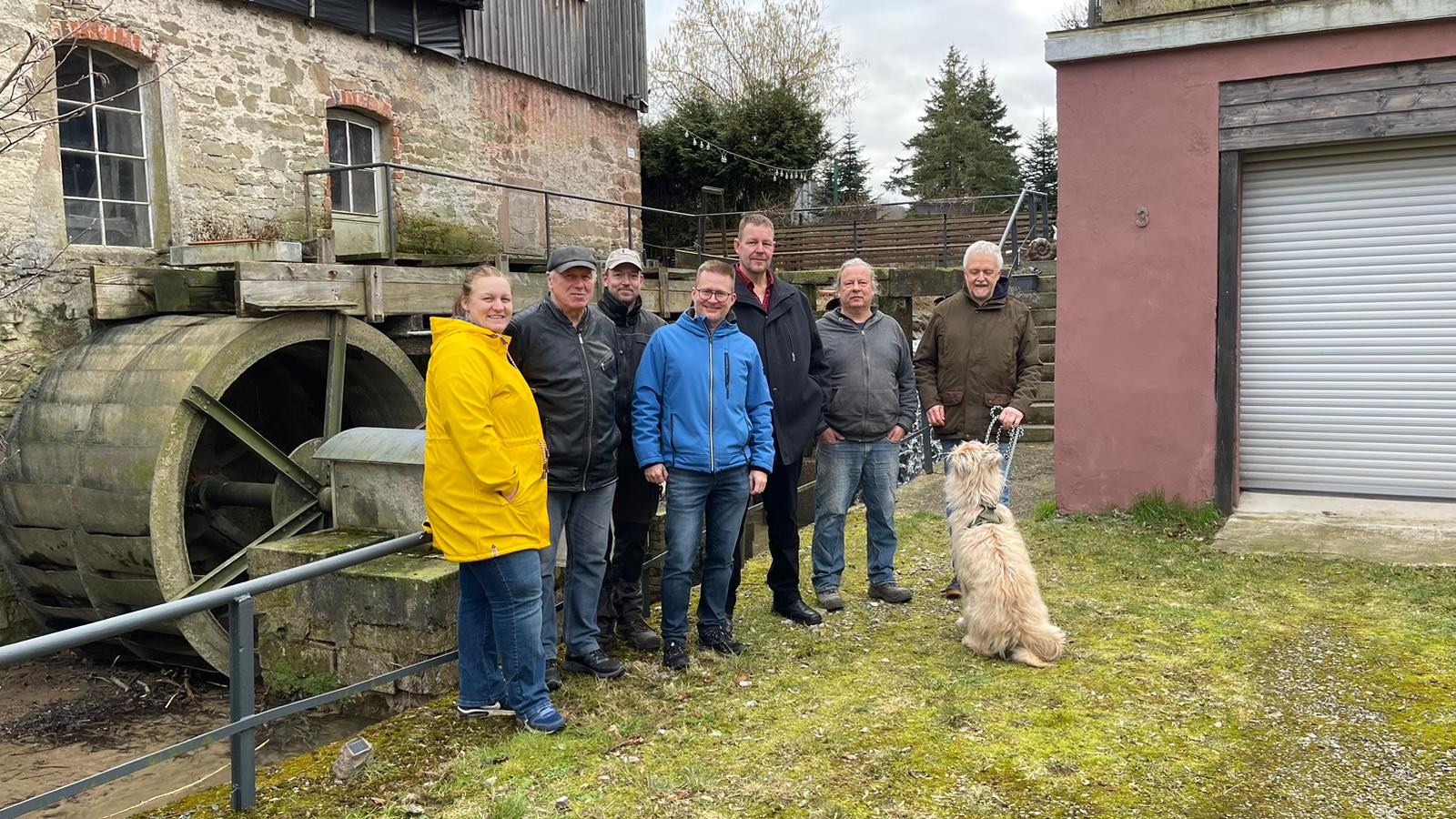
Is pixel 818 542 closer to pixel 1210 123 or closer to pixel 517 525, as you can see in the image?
pixel 517 525

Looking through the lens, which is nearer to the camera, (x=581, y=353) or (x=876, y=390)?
(x=581, y=353)

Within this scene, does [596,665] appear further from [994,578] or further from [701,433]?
[994,578]

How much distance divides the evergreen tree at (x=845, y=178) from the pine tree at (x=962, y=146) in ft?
7.61

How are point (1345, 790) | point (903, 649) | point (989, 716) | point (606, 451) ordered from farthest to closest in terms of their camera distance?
point (903, 649)
point (606, 451)
point (989, 716)
point (1345, 790)

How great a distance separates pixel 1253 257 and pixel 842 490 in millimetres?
3899

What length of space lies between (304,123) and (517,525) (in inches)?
363

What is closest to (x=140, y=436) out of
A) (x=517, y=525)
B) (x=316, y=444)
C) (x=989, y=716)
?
(x=316, y=444)

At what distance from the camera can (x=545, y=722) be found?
3982mm

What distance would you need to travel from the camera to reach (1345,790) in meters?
3.53

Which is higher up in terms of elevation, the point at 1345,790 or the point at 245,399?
the point at 245,399

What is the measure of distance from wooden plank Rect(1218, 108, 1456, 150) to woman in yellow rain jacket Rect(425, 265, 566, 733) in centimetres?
547

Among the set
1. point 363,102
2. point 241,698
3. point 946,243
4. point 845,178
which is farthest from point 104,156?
point 845,178

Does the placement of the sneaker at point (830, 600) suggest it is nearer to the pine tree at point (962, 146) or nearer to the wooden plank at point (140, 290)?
the wooden plank at point (140, 290)

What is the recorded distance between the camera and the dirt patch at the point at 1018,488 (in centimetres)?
844
